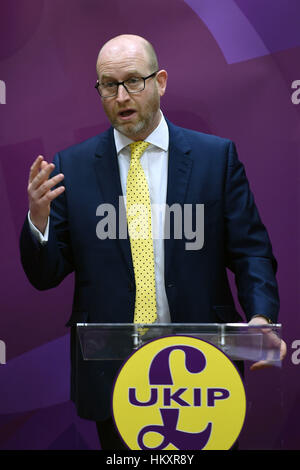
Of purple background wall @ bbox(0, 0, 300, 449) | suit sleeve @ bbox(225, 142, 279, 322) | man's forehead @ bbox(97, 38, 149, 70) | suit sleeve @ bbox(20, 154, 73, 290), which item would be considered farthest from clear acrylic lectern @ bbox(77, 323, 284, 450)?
purple background wall @ bbox(0, 0, 300, 449)

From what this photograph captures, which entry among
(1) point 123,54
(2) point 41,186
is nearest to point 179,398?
(2) point 41,186

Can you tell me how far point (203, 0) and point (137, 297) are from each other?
1.47 meters

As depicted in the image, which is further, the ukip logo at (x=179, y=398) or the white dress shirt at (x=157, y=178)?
the white dress shirt at (x=157, y=178)

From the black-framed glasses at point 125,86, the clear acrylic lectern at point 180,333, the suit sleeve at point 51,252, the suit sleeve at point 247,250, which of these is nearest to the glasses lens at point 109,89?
the black-framed glasses at point 125,86

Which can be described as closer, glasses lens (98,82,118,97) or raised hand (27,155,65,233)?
raised hand (27,155,65,233)

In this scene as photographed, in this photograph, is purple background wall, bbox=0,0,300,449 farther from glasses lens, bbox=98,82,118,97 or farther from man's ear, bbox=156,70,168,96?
glasses lens, bbox=98,82,118,97

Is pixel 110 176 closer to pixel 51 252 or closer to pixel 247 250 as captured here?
pixel 51 252

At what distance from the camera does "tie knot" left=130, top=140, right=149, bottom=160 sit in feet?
7.90

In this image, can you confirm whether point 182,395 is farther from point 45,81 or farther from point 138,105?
point 45,81

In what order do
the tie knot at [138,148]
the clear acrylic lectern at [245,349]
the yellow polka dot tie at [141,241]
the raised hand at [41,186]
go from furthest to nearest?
the tie knot at [138,148], the yellow polka dot tie at [141,241], the raised hand at [41,186], the clear acrylic lectern at [245,349]

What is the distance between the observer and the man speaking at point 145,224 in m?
2.27

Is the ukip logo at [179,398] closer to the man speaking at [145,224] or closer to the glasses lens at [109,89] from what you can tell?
the man speaking at [145,224]

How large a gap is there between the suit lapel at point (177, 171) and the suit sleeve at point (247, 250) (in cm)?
15

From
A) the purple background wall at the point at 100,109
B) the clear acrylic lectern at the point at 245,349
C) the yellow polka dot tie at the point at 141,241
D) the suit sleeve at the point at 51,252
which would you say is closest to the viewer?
the clear acrylic lectern at the point at 245,349
